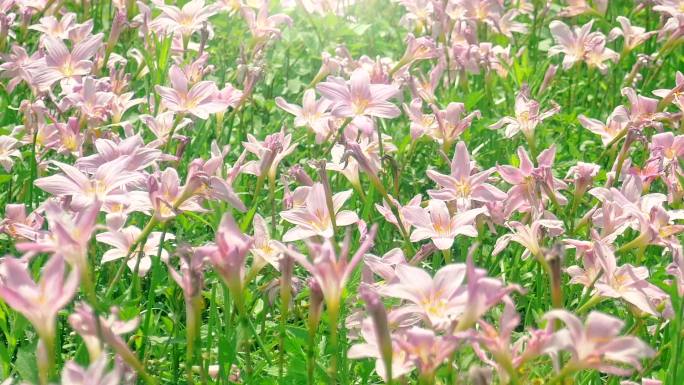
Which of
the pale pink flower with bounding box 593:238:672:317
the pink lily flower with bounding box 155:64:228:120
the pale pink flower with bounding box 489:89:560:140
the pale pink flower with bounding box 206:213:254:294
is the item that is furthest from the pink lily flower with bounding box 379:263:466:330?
the pale pink flower with bounding box 489:89:560:140

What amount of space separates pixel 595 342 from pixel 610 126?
1604mm

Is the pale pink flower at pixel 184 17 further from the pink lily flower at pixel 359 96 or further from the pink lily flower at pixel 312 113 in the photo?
the pink lily flower at pixel 359 96

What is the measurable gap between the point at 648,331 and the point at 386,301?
0.76 meters

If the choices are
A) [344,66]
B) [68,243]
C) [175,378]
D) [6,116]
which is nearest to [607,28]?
[344,66]

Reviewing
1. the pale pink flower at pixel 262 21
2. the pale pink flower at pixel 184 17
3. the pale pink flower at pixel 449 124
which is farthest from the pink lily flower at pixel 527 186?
the pale pink flower at pixel 262 21

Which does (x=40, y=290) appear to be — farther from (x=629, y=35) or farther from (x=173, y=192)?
(x=629, y=35)

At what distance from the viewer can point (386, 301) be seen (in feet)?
6.73

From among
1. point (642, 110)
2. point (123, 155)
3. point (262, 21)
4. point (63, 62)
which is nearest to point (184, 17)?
point (262, 21)

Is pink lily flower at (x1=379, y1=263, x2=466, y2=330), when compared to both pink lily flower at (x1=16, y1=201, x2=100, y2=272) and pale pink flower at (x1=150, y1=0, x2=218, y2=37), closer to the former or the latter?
pink lily flower at (x1=16, y1=201, x2=100, y2=272)

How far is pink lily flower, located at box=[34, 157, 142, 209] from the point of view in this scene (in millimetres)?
1921

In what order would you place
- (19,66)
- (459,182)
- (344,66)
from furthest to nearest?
1. (344,66)
2. (19,66)
3. (459,182)

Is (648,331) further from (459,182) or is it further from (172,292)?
(172,292)

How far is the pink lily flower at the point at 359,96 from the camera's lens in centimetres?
232

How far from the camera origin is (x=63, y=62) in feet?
9.11
